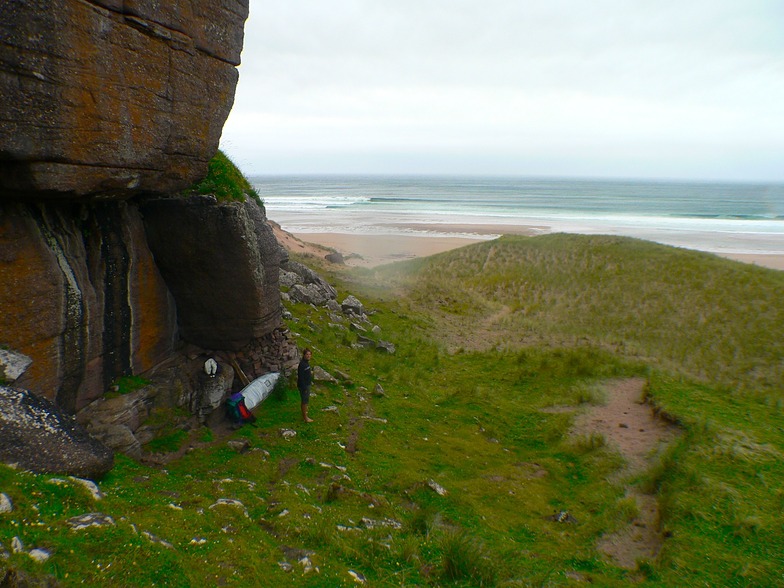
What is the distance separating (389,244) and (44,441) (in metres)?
51.0

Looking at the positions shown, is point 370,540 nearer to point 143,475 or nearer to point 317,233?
point 143,475

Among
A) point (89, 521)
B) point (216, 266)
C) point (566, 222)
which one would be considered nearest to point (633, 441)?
point (216, 266)

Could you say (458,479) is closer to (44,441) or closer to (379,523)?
(379,523)

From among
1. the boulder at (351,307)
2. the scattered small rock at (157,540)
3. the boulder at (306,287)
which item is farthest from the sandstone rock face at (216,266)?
the boulder at (351,307)

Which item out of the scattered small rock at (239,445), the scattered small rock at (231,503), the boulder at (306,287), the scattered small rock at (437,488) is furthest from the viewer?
the boulder at (306,287)

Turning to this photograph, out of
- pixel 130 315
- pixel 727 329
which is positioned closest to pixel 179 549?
pixel 130 315

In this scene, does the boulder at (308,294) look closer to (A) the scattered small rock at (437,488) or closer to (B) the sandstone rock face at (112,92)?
(B) the sandstone rock face at (112,92)

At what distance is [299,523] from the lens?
740cm

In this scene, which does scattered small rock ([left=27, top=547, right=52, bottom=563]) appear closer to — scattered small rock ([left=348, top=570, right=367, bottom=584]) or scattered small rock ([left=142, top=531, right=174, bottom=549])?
scattered small rock ([left=142, top=531, right=174, bottom=549])

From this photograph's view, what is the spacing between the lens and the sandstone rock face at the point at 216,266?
36.7 feet

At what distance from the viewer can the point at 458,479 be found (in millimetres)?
10930

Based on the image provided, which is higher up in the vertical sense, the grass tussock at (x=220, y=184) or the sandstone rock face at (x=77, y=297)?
the grass tussock at (x=220, y=184)

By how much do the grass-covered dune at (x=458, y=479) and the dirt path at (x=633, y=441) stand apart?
0.21 metres

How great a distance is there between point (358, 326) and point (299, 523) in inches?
553
